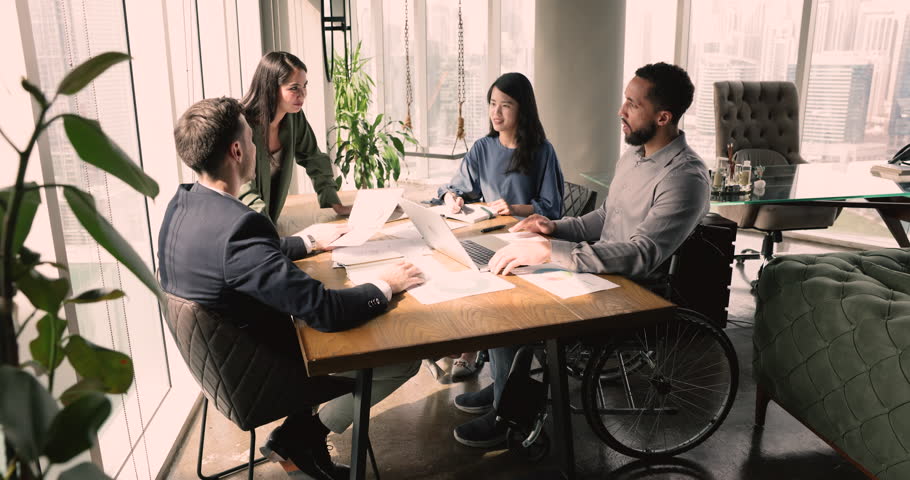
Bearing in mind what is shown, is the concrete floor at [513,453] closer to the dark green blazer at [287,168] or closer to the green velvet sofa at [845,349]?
the green velvet sofa at [845,349]

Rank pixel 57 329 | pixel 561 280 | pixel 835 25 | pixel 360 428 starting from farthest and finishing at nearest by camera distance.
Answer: pixel 835 25 → pixel 561 280 → pixel 360 428 → pixel 57 329

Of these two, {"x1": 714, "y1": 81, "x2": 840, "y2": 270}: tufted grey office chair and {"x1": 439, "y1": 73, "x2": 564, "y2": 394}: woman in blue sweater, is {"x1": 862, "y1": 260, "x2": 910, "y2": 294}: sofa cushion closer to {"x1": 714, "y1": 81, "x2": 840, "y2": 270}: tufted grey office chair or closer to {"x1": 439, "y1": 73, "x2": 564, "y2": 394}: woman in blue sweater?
{"x1": 439, "y1": 73, "x2": 564, "y2": 394}: woman in blue sweater

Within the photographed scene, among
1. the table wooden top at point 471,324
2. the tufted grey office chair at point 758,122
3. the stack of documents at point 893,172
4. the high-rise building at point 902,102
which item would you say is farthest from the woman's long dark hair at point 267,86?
the high-rise building at point 902,102

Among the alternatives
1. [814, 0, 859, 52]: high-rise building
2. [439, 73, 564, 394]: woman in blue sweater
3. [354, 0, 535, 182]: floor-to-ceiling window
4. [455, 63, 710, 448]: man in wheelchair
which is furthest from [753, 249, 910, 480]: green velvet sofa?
[354, 0, 535, 182]: floor-to-ceiling window

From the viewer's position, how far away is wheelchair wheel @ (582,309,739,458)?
2285mm

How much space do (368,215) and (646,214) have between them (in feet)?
3.31

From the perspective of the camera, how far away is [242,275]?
1637 millimetres

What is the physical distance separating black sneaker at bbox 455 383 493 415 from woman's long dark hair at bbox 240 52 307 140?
138cm

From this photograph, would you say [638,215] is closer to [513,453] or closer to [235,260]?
[513,453]

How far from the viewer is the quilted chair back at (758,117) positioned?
178 inches

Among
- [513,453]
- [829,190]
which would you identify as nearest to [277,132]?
[513,453]

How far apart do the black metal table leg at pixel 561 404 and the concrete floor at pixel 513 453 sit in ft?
0.74

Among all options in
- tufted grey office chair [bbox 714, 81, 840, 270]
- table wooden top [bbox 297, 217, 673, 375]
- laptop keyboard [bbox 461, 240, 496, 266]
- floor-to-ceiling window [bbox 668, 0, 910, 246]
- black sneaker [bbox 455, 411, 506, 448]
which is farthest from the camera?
floor-to-ceiling window [bbox 668, 0, 910, 246]

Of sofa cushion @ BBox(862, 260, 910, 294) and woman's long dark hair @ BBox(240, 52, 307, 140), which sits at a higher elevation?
woman's long dark hair @ BBox(240, 52, 307, 140)
